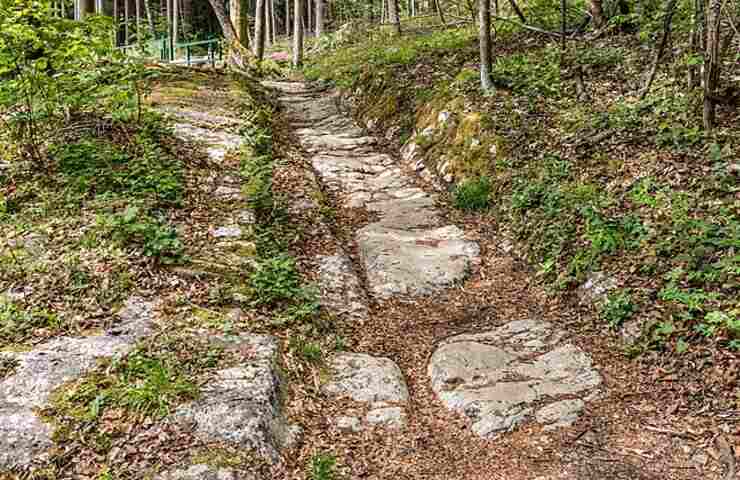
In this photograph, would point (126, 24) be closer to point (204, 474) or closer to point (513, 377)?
point (204, 474)

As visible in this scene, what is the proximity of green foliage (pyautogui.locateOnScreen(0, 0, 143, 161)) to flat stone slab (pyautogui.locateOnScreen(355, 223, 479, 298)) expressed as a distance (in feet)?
11.4

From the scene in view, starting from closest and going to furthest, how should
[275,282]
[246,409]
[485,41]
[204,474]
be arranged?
[204,474]
[246,409]
[275,282]
[485,41]

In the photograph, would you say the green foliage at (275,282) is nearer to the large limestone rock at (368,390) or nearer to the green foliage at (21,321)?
the large limestone rock at (368,390)

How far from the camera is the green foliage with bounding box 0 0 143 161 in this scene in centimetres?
589

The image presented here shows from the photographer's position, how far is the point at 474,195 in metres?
7.96

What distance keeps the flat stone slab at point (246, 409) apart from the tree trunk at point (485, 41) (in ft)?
22.5

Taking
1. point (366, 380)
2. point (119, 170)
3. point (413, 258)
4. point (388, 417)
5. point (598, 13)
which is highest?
point (598, 13)

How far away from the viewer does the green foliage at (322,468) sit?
3.58m

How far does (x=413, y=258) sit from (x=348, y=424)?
300cm

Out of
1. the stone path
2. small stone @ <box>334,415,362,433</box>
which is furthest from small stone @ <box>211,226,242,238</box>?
small stone @ <box>334,415,362,433</box>

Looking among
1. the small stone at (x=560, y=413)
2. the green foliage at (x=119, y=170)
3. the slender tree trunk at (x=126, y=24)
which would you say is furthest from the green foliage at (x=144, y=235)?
the small stone at (x=560, y=413)

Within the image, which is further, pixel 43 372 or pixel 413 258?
pixel 413 258

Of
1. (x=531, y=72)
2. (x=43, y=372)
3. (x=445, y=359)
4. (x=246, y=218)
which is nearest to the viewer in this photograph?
(x=43, y=372)

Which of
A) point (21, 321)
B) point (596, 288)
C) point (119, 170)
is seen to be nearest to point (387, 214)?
point (596, 288)
